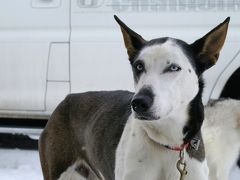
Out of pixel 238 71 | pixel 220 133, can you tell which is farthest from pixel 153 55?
pixel 238 71

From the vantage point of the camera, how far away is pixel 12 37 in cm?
652

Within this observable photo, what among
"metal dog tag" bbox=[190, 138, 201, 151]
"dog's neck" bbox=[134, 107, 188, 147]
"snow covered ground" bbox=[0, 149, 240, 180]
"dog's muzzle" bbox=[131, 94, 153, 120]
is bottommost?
"snow covered ground" bbox=[0, 149, 240, 180]

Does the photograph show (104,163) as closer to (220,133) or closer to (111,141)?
(111,141)

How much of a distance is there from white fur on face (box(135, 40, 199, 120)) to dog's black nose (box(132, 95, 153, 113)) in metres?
0.03

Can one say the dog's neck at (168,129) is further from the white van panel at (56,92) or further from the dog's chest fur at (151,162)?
the white van panel at (56,92)

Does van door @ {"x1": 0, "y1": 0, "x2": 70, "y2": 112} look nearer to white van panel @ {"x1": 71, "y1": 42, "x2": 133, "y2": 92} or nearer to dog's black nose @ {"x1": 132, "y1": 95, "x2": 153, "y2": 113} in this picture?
white van panel @ {"x1": 71, "y1": 42, "x2": 133, "y2": 92}

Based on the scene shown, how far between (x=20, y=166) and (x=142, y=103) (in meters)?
3.46

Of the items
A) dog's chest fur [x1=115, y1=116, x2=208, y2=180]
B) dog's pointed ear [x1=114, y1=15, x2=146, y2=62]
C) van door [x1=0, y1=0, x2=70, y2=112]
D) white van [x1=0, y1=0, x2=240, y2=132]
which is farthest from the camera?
van door [x1=0, y1=0, x2=70, y2=112]

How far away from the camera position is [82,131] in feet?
15.9

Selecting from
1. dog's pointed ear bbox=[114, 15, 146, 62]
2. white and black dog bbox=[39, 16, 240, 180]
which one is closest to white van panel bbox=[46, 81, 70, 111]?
white and black dog bbox=[39, 16, 240, 180]

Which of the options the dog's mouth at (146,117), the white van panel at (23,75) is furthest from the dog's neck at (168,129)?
the white van panel at (23,75)

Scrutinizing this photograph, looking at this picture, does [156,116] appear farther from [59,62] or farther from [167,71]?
[59,62]

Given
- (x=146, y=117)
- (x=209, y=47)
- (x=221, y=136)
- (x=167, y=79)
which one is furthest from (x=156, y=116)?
(x=221, y=136)

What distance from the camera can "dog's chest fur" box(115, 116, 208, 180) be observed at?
3.96 m
